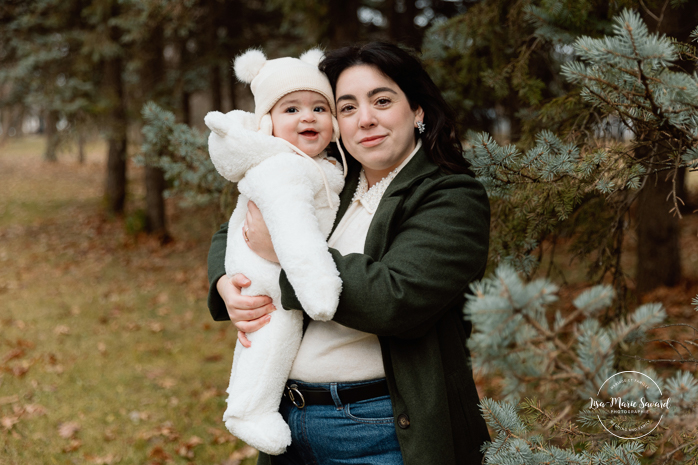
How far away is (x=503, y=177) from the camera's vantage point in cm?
188

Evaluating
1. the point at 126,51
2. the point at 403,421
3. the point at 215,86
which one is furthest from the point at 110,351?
the point at 126,51

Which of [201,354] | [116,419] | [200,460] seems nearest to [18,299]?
[201,354]

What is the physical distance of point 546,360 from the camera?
0.95 meters

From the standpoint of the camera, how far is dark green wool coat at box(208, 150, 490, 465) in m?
1.54

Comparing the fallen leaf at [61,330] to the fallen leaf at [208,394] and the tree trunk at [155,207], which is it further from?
the tree trunk at [155,207]

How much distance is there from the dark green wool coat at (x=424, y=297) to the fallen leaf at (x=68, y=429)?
3437mm

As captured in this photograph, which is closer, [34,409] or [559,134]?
[559,134]

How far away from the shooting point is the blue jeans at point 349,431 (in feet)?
5.80

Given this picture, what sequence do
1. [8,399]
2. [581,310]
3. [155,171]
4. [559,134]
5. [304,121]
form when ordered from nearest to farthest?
[581,310] → [304,121] → [559,134] → [8,399] → [155,171]

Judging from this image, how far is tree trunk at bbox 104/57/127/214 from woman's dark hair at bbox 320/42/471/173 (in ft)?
26.8

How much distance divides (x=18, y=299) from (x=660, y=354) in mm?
7922

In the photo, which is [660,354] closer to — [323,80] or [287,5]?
[323,80]

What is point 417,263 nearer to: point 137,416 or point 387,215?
point 387,215

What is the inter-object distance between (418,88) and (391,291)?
878mm
